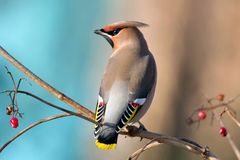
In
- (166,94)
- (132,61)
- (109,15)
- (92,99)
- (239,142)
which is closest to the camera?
(132,61)

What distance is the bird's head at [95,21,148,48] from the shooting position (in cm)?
424

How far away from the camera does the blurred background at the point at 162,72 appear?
8320 millimetres

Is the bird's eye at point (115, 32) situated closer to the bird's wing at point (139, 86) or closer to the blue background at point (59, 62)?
the bird's wing at point (139, 86)

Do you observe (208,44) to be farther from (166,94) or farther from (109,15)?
(109,15)

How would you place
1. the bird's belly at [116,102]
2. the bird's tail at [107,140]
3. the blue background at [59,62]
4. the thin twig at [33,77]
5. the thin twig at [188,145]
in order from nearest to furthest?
the thin twig at [188,145] → the thin twig at [33,77] → the bird's tail at [107,140] → the bird's belly at [116,102] → the blue background at [59,62]

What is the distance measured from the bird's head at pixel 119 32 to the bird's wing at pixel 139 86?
0.18 metres

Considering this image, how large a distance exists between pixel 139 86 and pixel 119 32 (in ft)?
1.35

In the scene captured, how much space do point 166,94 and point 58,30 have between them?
263 cm

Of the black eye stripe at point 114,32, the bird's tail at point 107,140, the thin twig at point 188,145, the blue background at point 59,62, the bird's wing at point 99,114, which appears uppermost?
the black eye stripe at point 114,32

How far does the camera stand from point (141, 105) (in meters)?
3.94

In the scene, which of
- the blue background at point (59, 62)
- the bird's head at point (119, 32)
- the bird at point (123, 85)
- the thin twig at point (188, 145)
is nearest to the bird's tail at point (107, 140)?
the bird at point (123, 85)

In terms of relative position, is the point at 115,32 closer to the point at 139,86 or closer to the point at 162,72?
the point at 139,86

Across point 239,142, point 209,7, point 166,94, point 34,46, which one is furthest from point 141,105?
point 34,46

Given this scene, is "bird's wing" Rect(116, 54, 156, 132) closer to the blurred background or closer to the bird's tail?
the bird's tail
